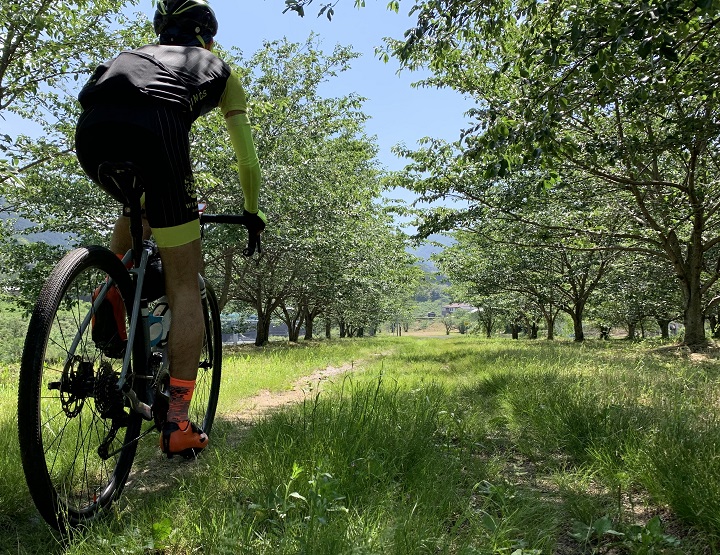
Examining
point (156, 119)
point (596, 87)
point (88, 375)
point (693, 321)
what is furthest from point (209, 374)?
point (693, 321)

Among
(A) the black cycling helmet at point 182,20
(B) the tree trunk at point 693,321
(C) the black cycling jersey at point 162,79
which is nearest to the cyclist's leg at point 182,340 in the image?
(C) the black cycling jersey at point 162,79

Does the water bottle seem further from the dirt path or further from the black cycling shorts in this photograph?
the dirt path

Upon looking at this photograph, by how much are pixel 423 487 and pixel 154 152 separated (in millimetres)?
1761

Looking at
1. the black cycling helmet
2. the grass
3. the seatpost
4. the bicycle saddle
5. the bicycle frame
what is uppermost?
the black cycling helmet

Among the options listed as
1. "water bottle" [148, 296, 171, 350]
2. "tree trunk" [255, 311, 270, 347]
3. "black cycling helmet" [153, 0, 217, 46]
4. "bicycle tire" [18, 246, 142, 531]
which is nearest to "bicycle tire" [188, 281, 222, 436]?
"water bottle" [148, 296, 171, 350]

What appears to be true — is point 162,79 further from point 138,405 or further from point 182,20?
point 138,405

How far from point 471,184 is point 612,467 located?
8.59 metres

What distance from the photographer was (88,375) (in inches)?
65.5

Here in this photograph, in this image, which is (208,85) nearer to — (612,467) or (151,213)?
(151,213)

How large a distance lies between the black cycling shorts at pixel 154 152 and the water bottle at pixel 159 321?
37 centimetres

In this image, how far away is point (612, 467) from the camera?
2119 mm

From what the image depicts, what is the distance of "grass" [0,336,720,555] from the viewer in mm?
1394

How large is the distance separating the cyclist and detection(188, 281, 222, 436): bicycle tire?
0.76m

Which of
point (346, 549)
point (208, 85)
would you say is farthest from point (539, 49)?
point (346, 549)
